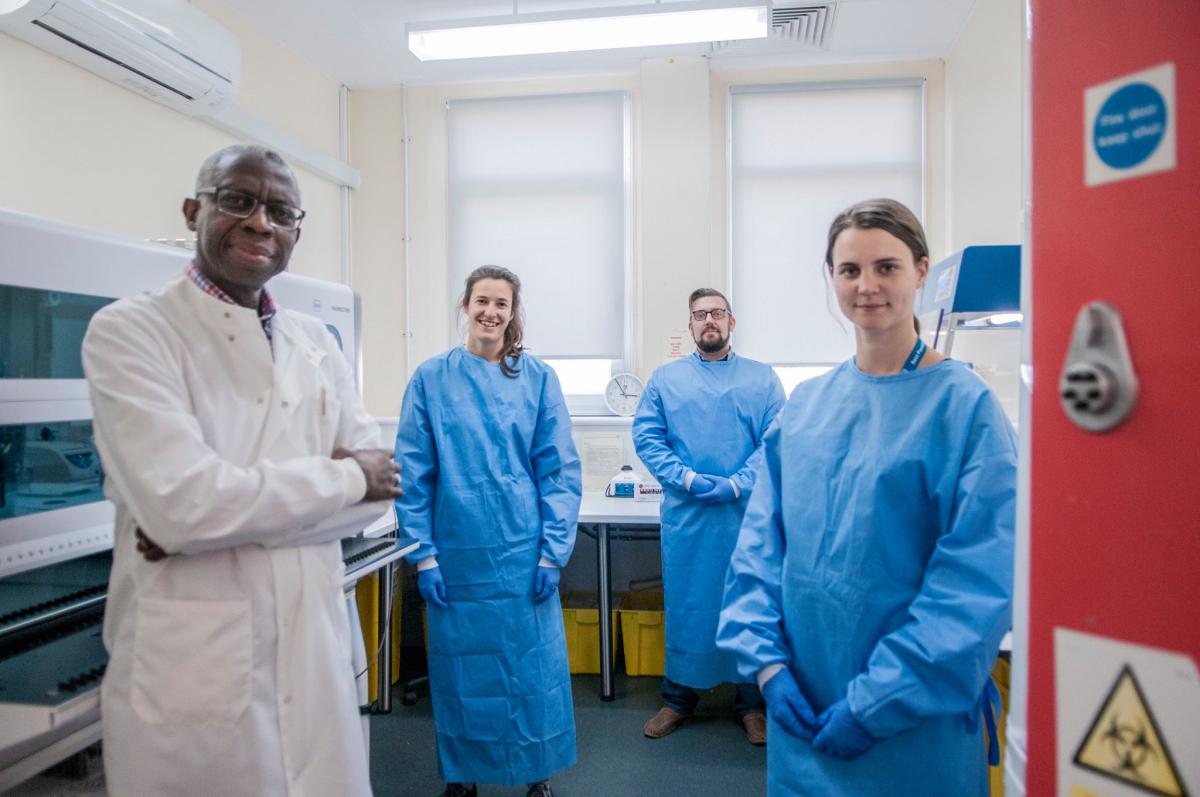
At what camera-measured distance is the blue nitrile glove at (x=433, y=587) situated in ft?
6.73

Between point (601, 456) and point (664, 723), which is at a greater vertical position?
point (601, 456)

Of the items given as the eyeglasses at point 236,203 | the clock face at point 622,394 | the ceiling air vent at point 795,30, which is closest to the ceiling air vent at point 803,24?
the ceiling air vent at point 795,30

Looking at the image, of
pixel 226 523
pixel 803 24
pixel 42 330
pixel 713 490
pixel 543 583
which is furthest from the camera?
pixel 803 24

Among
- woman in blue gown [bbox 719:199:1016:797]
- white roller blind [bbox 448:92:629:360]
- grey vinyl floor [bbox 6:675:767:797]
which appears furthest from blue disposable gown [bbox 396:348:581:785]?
white roller blind [bbox 448:92:629:360]

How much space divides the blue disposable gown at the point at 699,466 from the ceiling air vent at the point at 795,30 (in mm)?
1579

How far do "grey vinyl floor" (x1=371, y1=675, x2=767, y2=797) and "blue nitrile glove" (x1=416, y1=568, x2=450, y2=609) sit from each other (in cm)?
70

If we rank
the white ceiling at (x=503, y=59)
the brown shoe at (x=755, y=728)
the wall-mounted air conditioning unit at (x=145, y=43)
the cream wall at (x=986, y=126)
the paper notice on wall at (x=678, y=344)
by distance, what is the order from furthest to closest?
the paper notice on wall at (x=678, y=344) → the white ceiling at (x=503, y=59) → the cream wall at (x=986, y=126) → the brown shoe at (x=755, y=728) → the wall-mounted air conditioning unit at (x=145, y=43)

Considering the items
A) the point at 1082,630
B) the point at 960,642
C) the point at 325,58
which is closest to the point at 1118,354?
the point at 1082,630

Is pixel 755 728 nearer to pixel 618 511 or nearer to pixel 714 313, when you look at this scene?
pixel 618 511

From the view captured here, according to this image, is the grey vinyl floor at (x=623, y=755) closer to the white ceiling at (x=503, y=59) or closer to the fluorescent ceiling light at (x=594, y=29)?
the fluorescent ceiling light at (x=594, y=29)

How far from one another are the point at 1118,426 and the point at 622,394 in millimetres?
3129

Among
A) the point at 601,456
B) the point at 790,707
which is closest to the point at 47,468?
the point at 790,707

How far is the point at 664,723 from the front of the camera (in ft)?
8.70

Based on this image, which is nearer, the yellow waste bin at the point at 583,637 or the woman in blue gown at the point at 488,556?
the woman in blue gown at the point at 488,556
